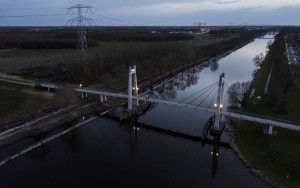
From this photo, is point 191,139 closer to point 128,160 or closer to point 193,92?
point 128,160

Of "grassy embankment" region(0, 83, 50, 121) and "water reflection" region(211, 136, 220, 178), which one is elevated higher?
"grassy embankment" region(0, 83, 50, 121)

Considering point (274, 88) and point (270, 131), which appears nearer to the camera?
point (270, 131)

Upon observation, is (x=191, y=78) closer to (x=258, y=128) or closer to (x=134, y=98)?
(x=134, y=98)

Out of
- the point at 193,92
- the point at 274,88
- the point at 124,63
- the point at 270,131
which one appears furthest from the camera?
the point at 124,63

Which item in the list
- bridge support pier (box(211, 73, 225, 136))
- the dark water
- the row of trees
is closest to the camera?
bridge support pier (box(211, 73, 225, 136))

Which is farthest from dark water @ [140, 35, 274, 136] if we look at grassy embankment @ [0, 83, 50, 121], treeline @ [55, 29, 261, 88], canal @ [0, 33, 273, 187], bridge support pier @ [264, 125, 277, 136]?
grassy embankment @ [0, 83, 50, 121]

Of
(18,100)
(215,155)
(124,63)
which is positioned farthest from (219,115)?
(124,63)

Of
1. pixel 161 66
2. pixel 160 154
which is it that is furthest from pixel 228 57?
pixel 160 154

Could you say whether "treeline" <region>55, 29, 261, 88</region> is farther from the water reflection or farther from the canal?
the water reflection
